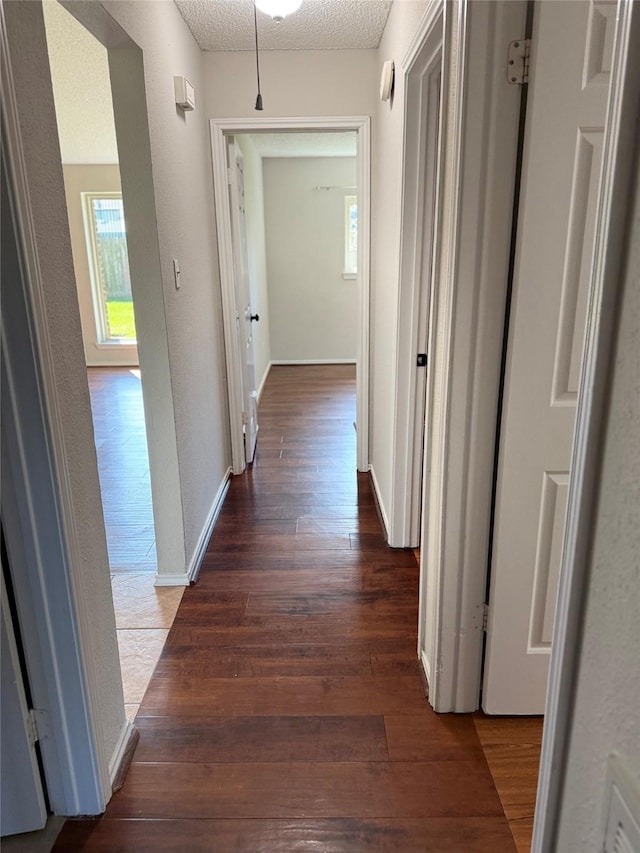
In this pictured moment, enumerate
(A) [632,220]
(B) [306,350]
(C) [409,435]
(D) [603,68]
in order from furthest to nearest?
1. (B) [306,350]
2. (C) [409,435]
3. (D) [603,68]
4. (A) [632,220]

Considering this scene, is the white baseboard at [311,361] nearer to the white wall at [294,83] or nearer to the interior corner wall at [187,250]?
the interior corner wall at [187,250]

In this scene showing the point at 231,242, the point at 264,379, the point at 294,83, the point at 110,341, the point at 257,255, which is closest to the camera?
the point at 294,83

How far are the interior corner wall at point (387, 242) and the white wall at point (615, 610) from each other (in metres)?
1.71

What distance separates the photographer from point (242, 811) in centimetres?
142

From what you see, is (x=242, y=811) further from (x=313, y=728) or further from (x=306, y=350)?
(x=306, y=350)

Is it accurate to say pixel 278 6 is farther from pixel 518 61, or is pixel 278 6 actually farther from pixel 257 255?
pixel 257 255

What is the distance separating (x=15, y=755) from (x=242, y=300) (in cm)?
279

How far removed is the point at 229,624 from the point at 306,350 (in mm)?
5399

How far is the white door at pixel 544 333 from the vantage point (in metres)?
1.25

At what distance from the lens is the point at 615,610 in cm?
64

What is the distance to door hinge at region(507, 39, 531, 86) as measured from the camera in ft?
4.12

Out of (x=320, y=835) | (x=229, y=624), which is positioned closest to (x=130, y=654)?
(x=229, y=624)

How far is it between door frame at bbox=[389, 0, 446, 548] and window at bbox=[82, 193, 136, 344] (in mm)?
5182

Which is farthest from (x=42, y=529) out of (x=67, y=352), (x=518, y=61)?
(x=518, y=61)
